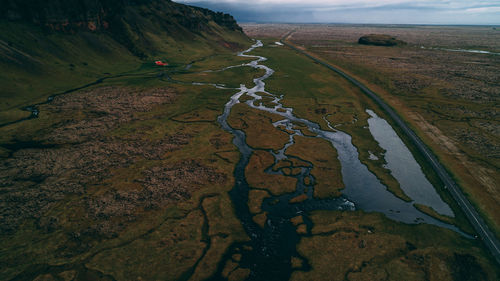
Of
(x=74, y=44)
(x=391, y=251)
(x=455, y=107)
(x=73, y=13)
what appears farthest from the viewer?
(x=73, y=13)

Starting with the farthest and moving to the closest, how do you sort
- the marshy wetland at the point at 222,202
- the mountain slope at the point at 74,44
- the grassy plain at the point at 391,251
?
the mountain slope at the point at 74,44, the marshy wetland at the point at 222,202, the grassy plain at the point at 391,251

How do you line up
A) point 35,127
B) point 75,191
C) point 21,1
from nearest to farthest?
1. point 75,191
2. point 35,127
3. point 21,1

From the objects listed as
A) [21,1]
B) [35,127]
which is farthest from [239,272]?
[21,1]

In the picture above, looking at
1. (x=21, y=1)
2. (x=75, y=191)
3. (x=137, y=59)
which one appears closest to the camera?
(x=75, y=191)

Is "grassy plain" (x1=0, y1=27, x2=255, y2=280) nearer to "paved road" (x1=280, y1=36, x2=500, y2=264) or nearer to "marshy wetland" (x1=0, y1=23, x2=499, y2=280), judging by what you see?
"marshy wetland" (x1=0, y1=23, x2=499, y2=280)

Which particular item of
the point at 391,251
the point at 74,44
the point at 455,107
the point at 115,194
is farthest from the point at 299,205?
the point at 74,44

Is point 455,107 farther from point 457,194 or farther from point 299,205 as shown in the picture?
point 299,205

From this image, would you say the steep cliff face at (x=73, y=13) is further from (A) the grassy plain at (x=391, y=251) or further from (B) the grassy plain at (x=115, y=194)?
(A) the grassy plain at (x=391, y=251)

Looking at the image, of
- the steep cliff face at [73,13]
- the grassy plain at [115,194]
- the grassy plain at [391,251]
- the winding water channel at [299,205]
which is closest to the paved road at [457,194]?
the grassy plain at [391,251]

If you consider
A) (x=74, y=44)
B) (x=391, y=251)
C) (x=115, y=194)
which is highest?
(x=74, y=44)

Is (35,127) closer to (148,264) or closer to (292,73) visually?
(148,264)

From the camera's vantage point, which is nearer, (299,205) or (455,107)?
(299,205)
